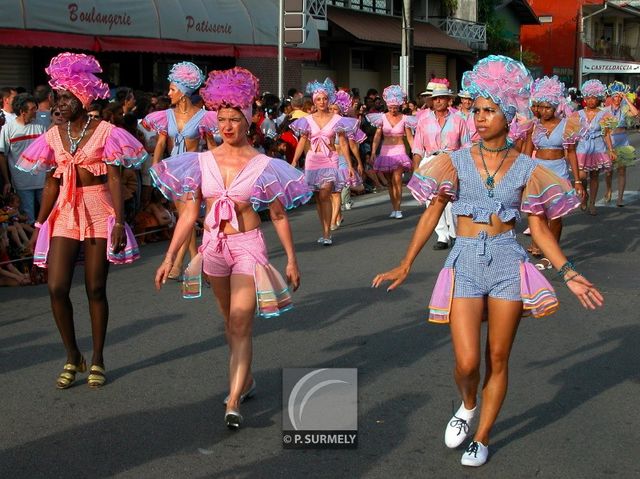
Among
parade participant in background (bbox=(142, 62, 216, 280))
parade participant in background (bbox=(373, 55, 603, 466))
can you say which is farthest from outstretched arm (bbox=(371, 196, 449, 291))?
parade participant in background (bbox=(142, 62, 216, 280))

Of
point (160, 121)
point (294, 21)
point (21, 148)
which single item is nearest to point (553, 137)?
point (160, 121)

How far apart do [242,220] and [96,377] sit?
157 cm

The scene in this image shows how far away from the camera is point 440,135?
470 inches

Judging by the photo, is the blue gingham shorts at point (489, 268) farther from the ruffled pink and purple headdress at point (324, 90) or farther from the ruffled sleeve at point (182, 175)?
the ruffled pink and purple headdress at point (324, 90)

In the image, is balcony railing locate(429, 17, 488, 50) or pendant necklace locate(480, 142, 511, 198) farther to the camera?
balcony railing locate(429, 17, 488, 50)

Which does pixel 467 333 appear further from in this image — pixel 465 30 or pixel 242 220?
pixel 465 30

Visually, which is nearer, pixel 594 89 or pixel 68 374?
pixel 68 374

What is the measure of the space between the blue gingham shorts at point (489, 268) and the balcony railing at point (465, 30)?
40.2m

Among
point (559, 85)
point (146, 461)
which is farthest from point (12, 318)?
point (559, 85)

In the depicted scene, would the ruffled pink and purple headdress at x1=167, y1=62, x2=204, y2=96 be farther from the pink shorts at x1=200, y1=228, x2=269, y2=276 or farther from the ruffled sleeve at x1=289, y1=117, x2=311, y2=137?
the pink shorts at x1=200, y1=228, x2=269, y2=276

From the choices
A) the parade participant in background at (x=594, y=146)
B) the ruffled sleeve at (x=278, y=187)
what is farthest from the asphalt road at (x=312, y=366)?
the parade participant in background at (x=594, y=146)

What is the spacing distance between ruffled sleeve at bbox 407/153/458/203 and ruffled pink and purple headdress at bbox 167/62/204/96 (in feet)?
16.7

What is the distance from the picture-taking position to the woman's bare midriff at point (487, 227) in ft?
17.0

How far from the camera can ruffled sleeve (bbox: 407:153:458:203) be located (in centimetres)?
523
